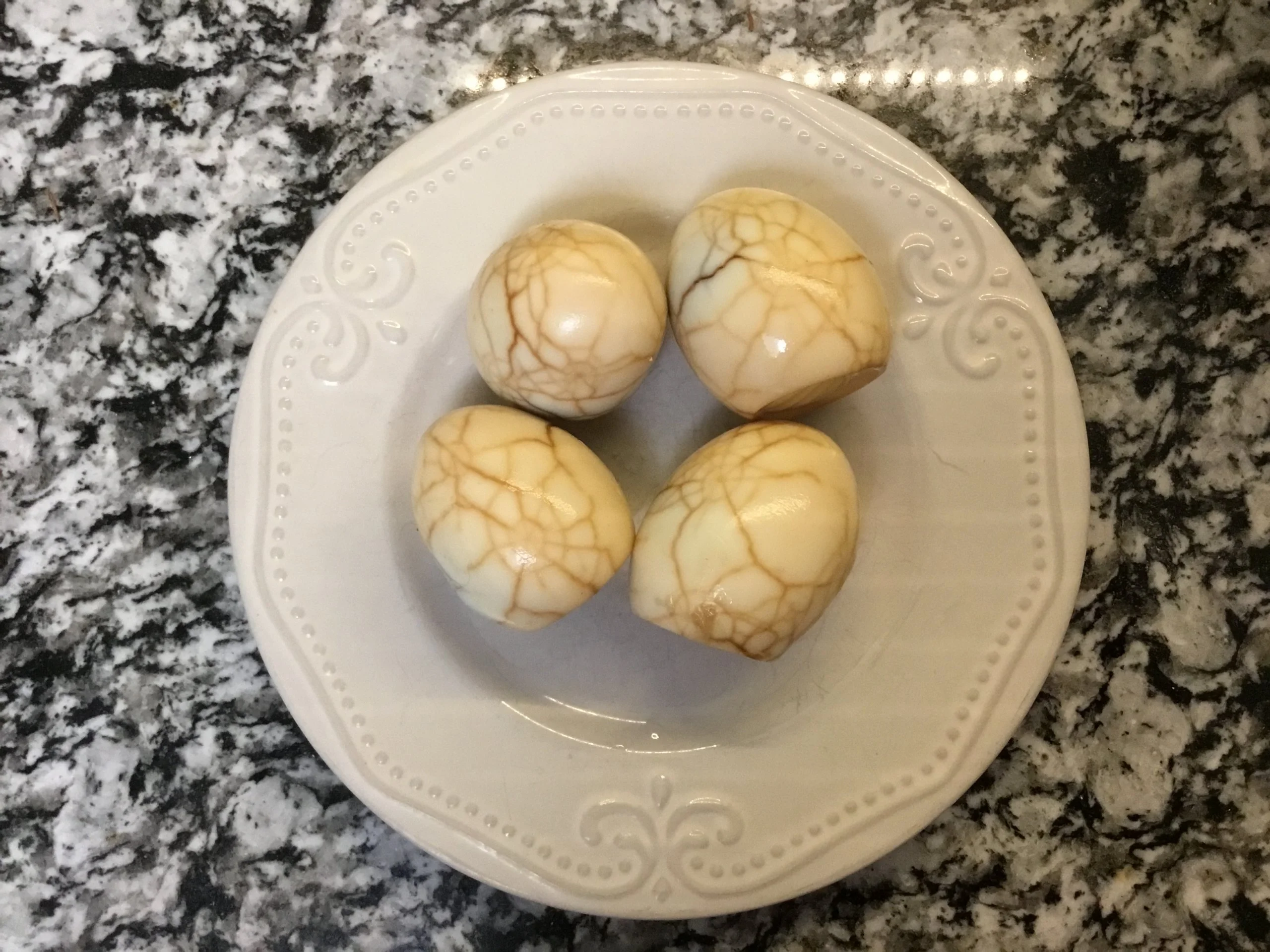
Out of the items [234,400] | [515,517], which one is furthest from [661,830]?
[234,400]

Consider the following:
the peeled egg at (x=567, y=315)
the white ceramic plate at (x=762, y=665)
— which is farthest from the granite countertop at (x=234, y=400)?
the peeled egg at (x=567, y=315)

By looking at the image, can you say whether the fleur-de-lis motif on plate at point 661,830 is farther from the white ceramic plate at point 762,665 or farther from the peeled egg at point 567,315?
the peeled egg at point 567,315

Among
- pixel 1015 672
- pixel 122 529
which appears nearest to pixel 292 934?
pixel 122 529

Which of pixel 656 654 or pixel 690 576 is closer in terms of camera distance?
pixel 690 576

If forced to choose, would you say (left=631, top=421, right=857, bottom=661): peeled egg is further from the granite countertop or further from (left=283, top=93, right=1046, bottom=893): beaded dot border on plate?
the granite countertop

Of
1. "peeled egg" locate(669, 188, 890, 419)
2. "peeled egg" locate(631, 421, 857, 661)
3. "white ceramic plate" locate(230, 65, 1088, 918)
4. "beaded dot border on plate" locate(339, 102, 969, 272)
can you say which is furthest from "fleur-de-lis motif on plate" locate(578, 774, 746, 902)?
"beaded dot border on plate" locate(339, 102, 969, 272)

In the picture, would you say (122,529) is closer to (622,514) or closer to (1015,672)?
(622,514)

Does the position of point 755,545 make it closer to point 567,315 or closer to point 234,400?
point 567,315
